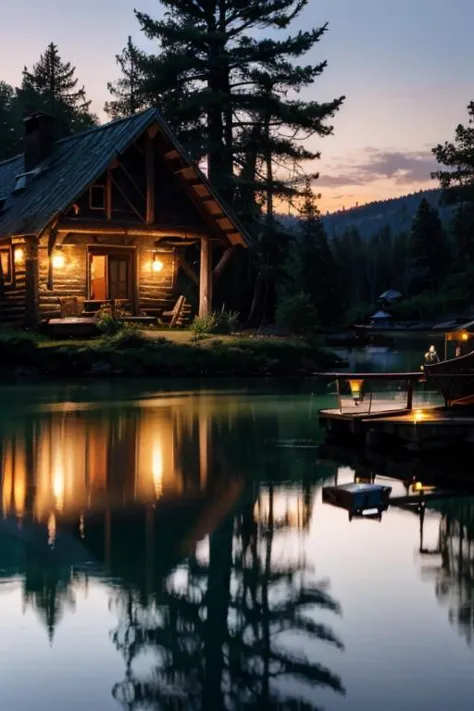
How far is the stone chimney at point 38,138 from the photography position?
3756cm

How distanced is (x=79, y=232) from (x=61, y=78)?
44.5 m

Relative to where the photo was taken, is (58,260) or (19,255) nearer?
(58,260)

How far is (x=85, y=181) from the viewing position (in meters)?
31.5

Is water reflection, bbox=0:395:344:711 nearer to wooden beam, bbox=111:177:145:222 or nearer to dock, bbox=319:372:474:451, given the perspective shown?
dock, bbox=319:372:474:451

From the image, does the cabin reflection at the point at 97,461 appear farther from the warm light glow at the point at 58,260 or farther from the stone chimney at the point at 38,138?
the stone chimney at the point at 38,138

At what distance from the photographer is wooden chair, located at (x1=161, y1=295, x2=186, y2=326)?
35.5m

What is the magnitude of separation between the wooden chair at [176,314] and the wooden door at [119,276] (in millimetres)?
1657

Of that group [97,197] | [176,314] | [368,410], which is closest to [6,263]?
[97,197]

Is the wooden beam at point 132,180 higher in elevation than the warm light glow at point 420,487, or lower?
higher

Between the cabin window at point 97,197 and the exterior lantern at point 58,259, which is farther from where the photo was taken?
the cabin window at point 97,197

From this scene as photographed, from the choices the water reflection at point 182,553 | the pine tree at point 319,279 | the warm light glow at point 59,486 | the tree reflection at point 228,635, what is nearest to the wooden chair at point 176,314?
the water reflection at point 182,553

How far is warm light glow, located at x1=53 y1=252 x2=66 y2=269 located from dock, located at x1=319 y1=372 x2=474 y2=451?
17258 millimetres

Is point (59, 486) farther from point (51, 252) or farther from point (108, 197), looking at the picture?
point (108, 197)

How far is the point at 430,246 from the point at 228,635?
102355mm
